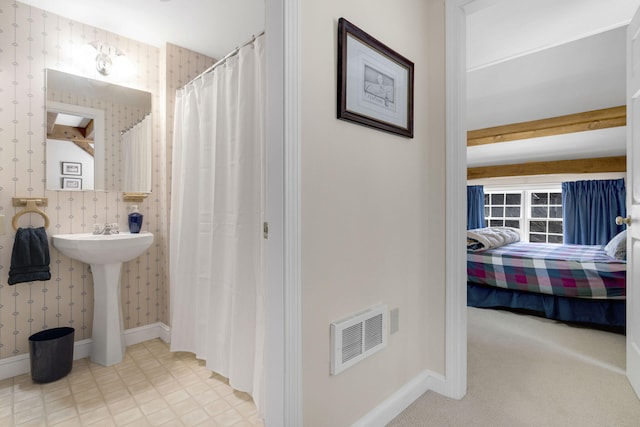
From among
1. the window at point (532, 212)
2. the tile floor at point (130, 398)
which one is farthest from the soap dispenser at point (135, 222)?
the window at point (532, 212)

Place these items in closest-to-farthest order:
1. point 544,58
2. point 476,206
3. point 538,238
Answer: point 544,58 → point 538,238 → point 476,206

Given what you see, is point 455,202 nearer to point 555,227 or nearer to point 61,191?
point 61,191

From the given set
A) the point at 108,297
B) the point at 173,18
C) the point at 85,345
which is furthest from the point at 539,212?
the point at 85,345

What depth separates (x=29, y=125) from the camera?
2.05 metres

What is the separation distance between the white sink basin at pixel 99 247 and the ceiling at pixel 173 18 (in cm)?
148

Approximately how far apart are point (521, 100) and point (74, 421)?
4305mm

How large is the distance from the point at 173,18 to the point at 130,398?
7.80ft

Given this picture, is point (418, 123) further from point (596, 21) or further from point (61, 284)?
point (61, 284)

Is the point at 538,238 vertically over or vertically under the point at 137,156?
under

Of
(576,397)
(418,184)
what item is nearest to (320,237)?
(418,184)

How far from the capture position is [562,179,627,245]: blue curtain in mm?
5785

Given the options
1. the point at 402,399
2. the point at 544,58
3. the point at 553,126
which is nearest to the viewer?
the point at 402,399

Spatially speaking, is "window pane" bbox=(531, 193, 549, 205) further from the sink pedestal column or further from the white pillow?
the sink pedestal column

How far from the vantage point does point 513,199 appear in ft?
23.0
